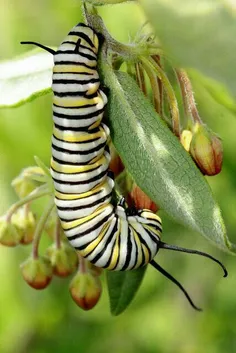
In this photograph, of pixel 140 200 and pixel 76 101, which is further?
pixel 140 200

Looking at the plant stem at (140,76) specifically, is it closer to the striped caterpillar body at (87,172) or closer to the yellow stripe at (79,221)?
the striped caterpillar body at (87,172)

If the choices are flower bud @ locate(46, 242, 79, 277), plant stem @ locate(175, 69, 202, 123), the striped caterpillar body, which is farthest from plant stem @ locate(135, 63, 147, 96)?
flower bud @ locate(46, 242, 79, 277)

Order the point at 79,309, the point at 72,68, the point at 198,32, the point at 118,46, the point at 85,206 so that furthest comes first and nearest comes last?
the point at 79,309
the point at 85,206
the point at 118,46
the point at 72,68
the point at 198,32

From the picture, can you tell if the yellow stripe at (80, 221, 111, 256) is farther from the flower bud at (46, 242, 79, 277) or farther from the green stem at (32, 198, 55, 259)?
the flower bud at (46, 242, 79, 277)

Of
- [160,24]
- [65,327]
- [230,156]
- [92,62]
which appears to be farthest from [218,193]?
[160,24]

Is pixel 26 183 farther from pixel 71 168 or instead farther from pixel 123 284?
pixel 71 168

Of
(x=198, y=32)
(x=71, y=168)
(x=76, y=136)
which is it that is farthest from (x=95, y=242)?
(x=198, y=32)
